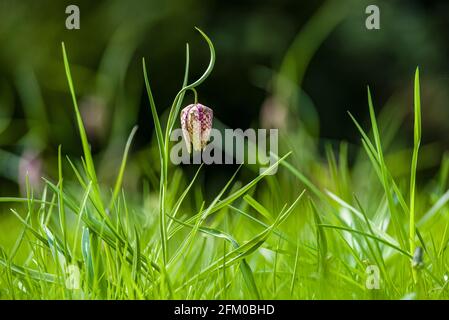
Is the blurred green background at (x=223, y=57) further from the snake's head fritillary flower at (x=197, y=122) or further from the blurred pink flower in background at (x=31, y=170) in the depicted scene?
the snake's head fritillary flower at (x=197, y=122)

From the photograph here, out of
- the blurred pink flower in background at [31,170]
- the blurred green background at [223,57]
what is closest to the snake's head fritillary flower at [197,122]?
the blurred pink flower in background at [31,170]

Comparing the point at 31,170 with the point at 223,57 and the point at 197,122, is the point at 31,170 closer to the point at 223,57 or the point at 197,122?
the point at 223,57

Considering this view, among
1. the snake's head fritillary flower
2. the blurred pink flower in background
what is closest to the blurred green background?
the blurred pink flower in background

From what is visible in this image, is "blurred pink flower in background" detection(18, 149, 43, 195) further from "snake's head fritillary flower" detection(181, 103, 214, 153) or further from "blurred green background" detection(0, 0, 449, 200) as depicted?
"snake's head fritillary flower" detection(181, 103, 214, 153)

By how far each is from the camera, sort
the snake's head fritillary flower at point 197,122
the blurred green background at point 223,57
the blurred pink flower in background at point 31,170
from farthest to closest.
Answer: the blurred green background at point 223,57 < the blurred pink flower in background at point 31,170 < the snake's head fritillary flower at point 197,122

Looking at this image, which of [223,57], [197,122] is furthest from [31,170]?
[197,122]

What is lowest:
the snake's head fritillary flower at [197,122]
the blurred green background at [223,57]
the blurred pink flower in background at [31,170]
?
the blurred pink flower in background at [31,170]

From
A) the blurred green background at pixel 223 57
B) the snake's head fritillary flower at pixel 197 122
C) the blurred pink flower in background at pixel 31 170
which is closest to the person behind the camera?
the snake's head fritillary flower at pixel 197 122

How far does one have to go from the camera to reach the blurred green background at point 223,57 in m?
2.46

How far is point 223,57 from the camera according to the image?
2.53 meters

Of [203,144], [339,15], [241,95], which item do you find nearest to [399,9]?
[339,15]

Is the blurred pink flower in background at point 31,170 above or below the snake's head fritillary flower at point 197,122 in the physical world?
below

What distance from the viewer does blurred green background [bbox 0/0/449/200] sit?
246 cm

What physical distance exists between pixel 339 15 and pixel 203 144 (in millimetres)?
1597
